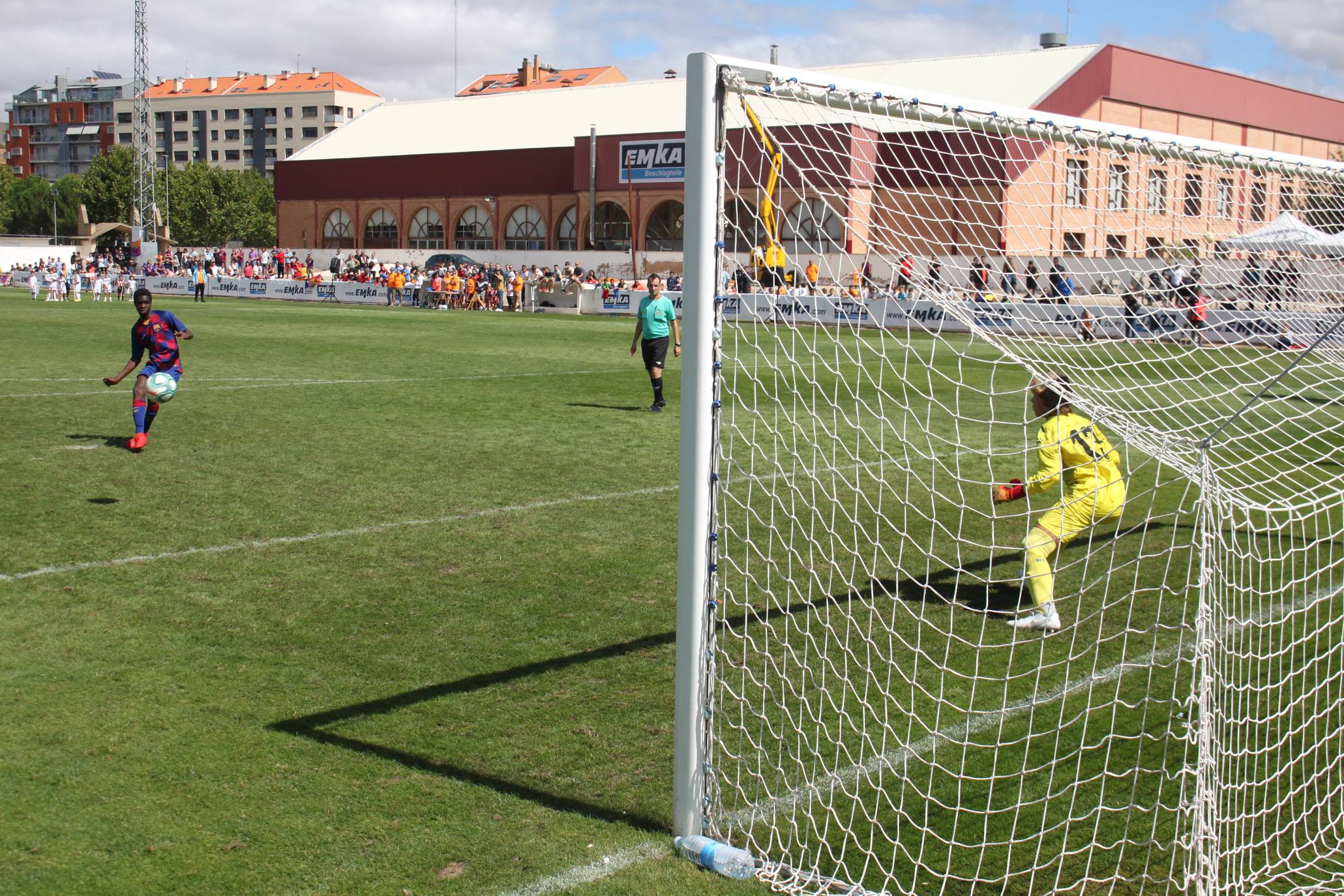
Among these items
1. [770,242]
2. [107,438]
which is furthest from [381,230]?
[770,242]

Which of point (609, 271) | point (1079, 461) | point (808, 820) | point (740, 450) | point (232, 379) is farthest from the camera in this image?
point (609, 271)

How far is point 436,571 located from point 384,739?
2.68 metres

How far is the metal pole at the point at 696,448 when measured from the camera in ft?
14.1

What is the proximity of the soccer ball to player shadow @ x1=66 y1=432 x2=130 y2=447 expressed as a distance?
875 mm

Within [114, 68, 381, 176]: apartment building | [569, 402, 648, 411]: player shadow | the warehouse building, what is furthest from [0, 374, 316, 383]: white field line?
[114, 68, 381, 176]: apartment building

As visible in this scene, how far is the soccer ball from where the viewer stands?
38.5ft

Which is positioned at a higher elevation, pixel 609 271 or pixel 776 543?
pixel 609 271

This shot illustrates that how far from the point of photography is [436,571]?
7.90 meters

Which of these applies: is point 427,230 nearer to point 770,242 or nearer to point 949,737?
point 770,242

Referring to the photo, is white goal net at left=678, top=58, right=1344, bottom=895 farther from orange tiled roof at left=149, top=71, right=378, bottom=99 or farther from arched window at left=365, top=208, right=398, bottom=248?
orange tiled roof at left=149, top=71, right=378, bottom=99

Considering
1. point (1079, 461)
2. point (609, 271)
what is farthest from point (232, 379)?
point (609, 271)

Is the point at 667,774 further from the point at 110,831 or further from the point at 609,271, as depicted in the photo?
the point at 609,271

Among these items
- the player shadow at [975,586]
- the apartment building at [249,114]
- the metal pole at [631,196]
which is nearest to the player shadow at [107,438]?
the player shadow at [975,586]

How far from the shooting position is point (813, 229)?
5.61m
